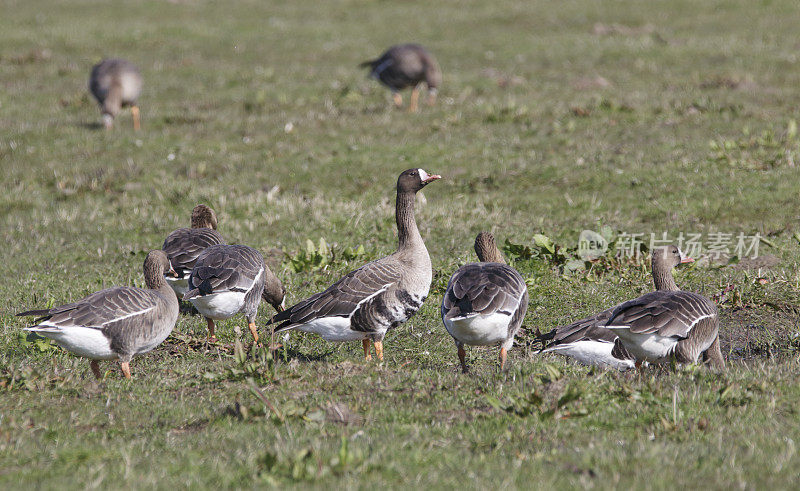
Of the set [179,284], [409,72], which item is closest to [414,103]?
[409,72]

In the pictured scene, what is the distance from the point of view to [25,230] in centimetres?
1609

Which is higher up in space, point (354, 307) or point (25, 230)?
point (354, 307)

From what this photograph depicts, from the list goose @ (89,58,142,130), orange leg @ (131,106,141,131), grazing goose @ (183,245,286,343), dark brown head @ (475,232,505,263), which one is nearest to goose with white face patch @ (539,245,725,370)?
dark brown head @ (475,232,505,263)

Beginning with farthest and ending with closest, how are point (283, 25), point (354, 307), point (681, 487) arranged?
1. point (283, 25)
2. point (354, 307)
3. point (681, 487)

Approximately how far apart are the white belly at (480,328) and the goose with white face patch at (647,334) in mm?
939

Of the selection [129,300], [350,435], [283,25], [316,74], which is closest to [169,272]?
[129,300]

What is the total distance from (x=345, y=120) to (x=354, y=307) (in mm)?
13240

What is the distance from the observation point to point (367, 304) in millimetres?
9641

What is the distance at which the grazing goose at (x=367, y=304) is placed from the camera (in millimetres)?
9633

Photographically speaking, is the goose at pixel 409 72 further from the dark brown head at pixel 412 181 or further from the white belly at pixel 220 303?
the white belly at pixel 220 303

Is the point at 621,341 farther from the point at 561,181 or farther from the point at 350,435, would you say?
the point at 561,181

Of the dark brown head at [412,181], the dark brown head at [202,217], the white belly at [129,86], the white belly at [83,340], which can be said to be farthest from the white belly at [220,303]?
the white belly at [129,86]

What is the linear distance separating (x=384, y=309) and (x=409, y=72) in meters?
15.4

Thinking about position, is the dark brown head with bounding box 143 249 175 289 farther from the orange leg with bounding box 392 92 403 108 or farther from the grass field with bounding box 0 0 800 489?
the orange leg with bounding box 392 92 403 108
